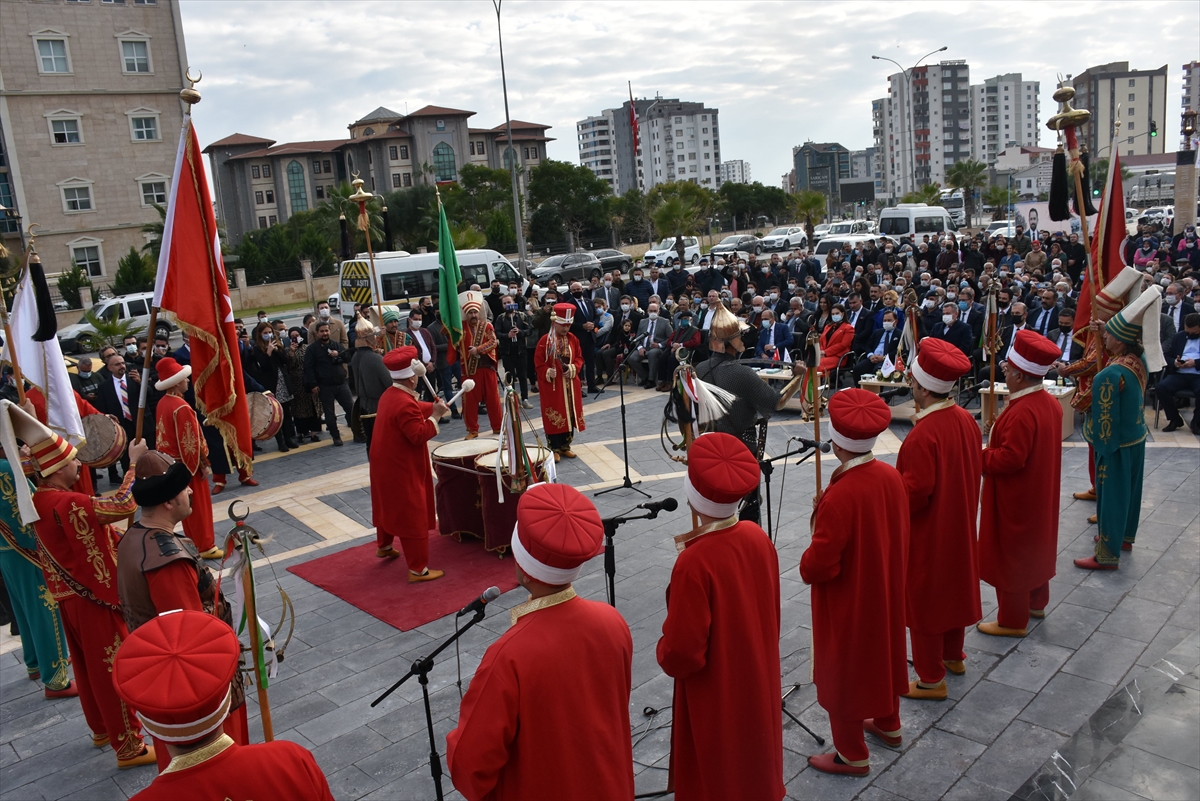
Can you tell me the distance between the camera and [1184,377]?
11.0 metres

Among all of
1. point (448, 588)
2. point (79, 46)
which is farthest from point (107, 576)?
point (79, 46)

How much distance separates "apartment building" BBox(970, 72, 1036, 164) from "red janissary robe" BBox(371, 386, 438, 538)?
15053 cm

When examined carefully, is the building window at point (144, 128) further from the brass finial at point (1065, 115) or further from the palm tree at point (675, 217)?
the brass finial at point (1065, 115)

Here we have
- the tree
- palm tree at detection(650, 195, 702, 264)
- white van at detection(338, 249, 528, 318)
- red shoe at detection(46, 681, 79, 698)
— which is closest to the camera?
red shoe at detection(46, 681, 79, 698)

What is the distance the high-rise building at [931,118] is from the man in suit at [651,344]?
123 metres

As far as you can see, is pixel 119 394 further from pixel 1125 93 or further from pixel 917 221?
pixel 1125 93

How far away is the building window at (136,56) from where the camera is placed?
4675 cm

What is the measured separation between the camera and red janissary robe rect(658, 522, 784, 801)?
356cm

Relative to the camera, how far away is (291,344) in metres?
Result: 13.7

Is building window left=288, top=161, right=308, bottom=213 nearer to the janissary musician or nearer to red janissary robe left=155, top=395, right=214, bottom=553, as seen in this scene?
the janissary musician

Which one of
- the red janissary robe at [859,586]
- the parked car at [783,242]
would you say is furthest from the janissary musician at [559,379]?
the parked car at [783,242]

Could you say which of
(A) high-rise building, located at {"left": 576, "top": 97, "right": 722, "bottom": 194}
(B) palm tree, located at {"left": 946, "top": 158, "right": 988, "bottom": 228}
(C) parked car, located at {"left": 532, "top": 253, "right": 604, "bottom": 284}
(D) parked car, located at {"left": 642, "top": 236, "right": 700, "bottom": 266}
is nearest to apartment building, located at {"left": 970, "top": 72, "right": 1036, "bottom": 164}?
(A) high-rise building, located at {"left": 576, "top": 97, "right": 722, "bottom": 194}

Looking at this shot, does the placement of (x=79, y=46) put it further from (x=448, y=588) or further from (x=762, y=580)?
(x=762, y=580)

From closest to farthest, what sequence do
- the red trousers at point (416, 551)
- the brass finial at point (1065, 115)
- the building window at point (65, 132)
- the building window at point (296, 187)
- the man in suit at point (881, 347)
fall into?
the brass finial at point (1065, 115) < the red trousers at point (416, 551) < the man in suit at point (881, 347) < the building window at point (65, 132) < the building window at point (296, 187)
